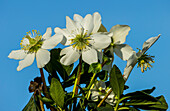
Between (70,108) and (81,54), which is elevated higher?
(81,54)

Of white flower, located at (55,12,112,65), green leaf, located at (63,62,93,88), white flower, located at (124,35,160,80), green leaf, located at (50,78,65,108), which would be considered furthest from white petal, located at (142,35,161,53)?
green leaf, located at (50,78,65,108)

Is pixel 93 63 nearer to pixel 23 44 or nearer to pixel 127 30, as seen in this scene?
pixel 127 30

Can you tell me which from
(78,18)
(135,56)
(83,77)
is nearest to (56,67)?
(83,77)

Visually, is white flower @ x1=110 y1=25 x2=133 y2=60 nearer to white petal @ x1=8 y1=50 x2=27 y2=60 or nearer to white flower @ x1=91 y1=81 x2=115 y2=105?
white flower @ x1=91 y1=81 x2=115 y2=105

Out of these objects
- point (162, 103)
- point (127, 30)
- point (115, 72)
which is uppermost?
point (127, 30)

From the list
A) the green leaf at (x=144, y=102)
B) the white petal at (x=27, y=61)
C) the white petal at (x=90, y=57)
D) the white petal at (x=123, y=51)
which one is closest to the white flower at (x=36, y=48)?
the white petal at (x=27, y=61)

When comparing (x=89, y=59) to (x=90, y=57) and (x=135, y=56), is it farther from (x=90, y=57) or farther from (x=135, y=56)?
(x=135, y=56)

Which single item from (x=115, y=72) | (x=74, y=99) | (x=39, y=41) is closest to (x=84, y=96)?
(x=74, y=99)
